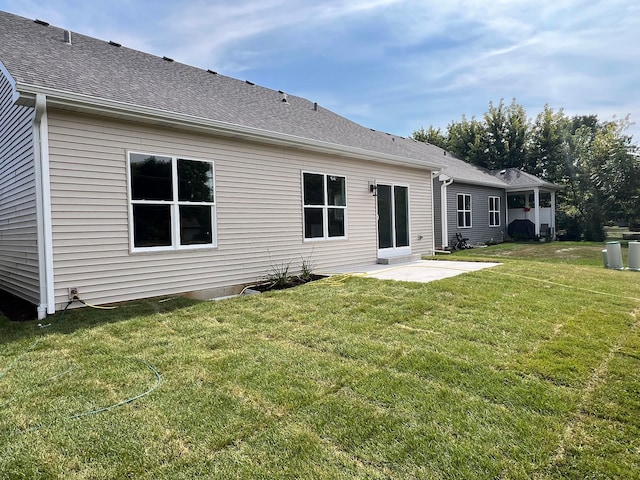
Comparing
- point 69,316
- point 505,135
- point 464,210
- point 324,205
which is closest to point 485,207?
point 464,210

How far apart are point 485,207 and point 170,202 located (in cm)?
1507

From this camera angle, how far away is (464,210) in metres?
16.0

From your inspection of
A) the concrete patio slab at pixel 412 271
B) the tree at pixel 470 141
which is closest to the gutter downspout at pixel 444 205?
the concrete patio slab at pixel 412 271

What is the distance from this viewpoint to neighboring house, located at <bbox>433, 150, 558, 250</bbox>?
14.8 meters

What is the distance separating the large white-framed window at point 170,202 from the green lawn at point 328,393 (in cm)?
142

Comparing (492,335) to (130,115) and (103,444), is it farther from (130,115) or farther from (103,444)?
(130,115)

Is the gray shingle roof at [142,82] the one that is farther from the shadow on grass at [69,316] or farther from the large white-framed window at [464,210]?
the large white-framed window at [464,210]

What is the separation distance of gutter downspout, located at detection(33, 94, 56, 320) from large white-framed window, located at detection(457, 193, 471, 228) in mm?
14105

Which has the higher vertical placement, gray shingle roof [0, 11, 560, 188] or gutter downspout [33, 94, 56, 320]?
gray shingle roof [0, 11, 560, 188]

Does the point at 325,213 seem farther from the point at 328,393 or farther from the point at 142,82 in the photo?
the point at 328,393

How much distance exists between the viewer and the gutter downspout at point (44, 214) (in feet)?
15.7

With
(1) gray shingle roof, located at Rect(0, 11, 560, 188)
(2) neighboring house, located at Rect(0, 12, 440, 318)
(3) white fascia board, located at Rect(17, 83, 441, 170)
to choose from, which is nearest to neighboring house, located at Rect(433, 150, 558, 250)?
(1) gray shingle roof, located at Rect(0, 11, 560, 188)

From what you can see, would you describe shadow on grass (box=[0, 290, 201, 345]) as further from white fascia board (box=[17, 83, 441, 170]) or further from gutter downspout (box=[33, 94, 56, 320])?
white fascia board (box=[17, 83, 441, 170])

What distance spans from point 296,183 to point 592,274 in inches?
245
